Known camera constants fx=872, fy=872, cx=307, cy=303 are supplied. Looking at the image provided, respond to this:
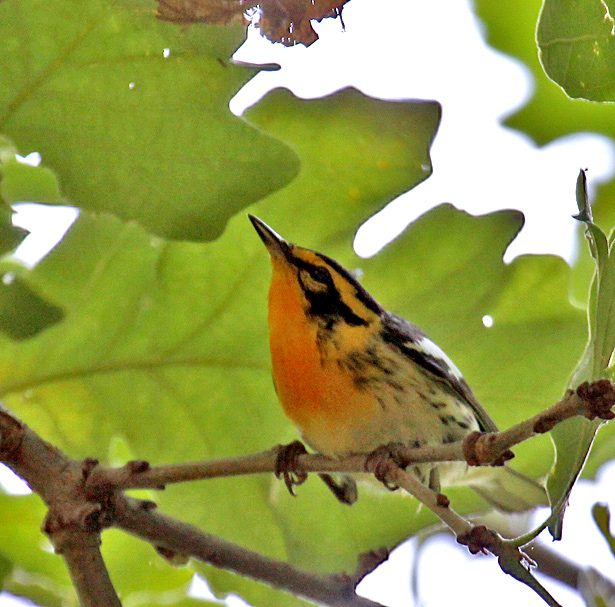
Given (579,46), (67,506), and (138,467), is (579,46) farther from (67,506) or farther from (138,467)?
(67,506)

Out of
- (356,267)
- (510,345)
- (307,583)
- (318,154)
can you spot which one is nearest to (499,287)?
(510,345)

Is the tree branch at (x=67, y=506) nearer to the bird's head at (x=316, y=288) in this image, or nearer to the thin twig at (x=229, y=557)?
the thin twig at (x=229, y=557)

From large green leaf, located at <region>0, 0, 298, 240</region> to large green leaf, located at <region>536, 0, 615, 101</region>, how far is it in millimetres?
504

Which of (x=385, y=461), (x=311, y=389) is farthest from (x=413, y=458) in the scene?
(x=311, y=389)

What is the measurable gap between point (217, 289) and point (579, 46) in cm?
98

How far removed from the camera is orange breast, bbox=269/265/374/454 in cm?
199

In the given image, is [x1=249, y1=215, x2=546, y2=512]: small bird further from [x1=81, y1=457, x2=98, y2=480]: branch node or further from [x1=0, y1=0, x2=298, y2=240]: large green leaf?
[x1=81, y1=457, x2=98, y2=480]: branch node

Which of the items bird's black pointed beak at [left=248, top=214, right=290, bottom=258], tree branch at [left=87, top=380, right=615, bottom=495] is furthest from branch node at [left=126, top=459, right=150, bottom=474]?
bird's black pointed beak at [left=248, top=214, right=290, bottom=258]

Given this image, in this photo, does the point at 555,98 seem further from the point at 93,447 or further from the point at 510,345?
the point at 93,447

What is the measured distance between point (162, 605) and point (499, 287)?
1113mm

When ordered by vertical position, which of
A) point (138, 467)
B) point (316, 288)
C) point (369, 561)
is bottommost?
point (369, 561)

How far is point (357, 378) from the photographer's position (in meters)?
2.05

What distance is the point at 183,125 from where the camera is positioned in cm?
161

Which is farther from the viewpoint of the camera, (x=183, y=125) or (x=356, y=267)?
(x=356, y=267)
